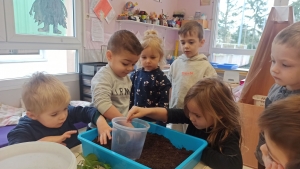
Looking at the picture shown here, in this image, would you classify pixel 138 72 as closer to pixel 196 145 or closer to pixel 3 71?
pixel 196 145

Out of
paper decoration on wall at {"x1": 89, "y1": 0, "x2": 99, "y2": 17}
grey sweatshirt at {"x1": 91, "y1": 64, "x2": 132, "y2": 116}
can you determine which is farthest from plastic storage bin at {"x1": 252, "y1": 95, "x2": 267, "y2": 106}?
paper decoration on wall at {"x1": 89, "y1": 0, "x2": 99, "y2": 17}

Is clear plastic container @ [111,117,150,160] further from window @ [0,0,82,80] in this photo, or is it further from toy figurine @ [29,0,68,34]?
toy figurine @ [29,0,68,34]

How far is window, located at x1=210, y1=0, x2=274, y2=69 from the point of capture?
3.29 metres

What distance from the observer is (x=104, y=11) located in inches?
97.0

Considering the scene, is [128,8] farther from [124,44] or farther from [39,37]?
[124,44]

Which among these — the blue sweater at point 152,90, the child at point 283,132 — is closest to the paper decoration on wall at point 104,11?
the blue sweater at point 152,90

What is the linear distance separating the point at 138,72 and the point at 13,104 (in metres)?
1.20

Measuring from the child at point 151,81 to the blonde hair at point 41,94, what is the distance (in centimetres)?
59

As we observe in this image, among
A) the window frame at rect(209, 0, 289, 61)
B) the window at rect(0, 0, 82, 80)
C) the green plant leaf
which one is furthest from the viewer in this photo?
the window frame at rect(209, 0, 289, 61)

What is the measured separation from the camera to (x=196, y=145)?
0.80 metres

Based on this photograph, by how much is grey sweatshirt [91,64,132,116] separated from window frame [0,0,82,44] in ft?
3.77

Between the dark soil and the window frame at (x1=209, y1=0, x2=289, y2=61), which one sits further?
the window frame at (x1=209, y1=0, x2=289, y2=61)

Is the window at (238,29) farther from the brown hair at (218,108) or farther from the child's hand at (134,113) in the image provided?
the child's hand at (134,113)

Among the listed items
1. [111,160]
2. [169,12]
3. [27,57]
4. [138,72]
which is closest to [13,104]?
[27,57]
